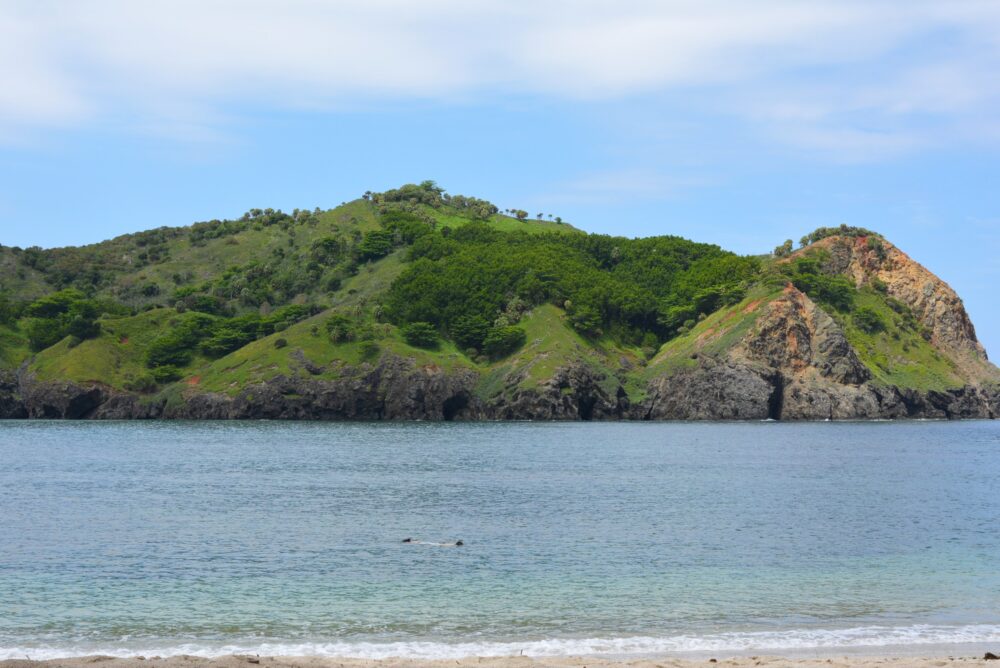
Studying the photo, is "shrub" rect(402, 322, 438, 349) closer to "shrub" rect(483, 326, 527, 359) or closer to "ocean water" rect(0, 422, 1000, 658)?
"shrub" rect(483, 326, 527, 359)

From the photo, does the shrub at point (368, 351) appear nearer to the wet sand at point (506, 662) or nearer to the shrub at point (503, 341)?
the shrub at point (503, 341)

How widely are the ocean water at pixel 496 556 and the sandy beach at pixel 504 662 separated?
4.08 ft

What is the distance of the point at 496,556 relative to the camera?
36.6m

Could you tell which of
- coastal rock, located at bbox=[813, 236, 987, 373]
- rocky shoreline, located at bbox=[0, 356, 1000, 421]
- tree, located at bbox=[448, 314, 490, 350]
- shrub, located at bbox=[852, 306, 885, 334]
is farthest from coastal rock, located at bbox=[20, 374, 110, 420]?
coastal rock, located at bbox=[813, 236, 987, 373]

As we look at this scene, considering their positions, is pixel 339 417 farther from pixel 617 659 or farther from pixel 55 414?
pixel 617 659

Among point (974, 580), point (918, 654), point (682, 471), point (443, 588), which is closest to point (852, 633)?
point (918, 654)

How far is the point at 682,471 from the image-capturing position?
69688mm

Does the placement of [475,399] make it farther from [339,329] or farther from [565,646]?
[565,646]

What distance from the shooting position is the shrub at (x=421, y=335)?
163 metres

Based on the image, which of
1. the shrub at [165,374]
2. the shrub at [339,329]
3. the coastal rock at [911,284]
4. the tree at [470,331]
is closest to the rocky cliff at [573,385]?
the shrub at [165,374]

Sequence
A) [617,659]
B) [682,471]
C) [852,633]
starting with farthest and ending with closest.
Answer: [682,471], [852,633], [617,659]

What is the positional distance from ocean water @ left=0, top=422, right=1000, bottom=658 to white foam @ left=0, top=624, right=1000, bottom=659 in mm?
96

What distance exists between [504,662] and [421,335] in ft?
469

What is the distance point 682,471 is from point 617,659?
4843cm
